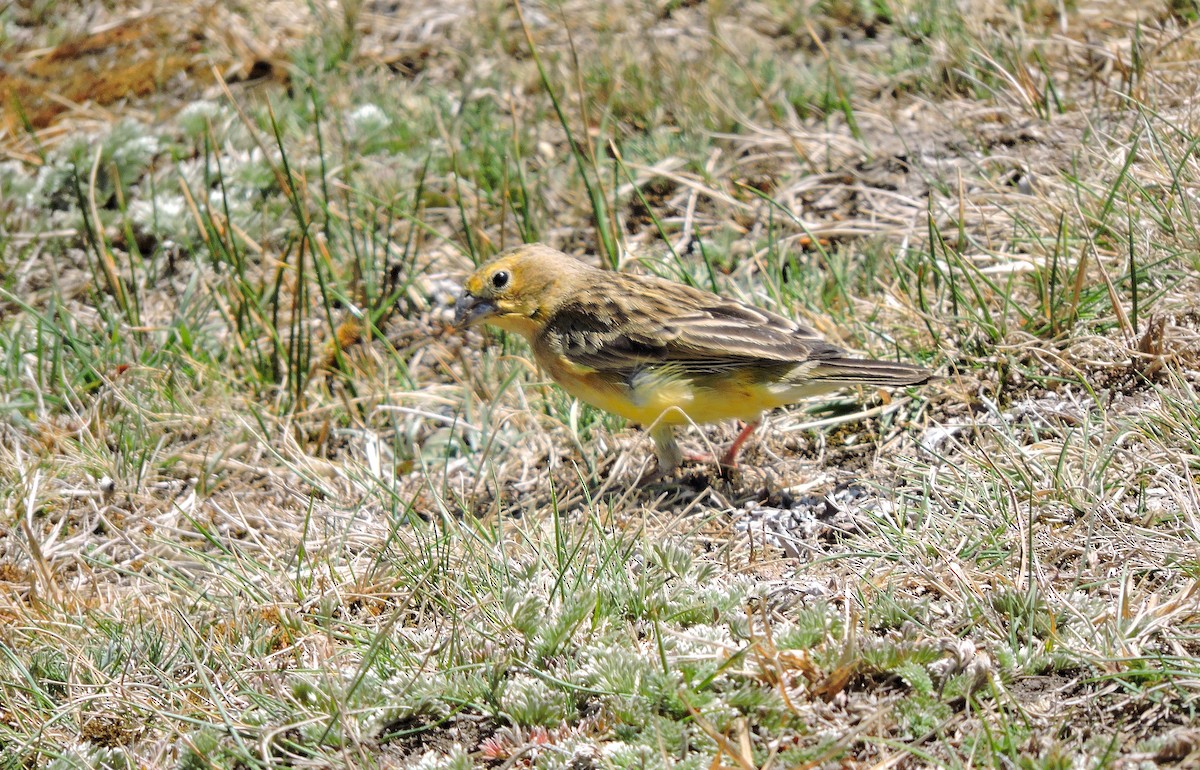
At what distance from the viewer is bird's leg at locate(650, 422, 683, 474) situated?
4969 mm

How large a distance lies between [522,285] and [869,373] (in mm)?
1796

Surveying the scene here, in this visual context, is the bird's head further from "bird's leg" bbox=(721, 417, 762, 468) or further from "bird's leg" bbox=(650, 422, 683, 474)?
"bird's leg" bbox=(721, 417, 762, 468)

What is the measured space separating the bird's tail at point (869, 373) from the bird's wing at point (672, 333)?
0.30ft

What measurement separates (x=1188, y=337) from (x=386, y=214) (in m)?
4.44

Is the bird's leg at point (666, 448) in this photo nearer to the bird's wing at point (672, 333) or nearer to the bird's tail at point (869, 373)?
the bird's wing at point (672, 333)

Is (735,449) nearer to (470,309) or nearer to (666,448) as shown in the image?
(666,448)

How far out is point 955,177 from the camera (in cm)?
638

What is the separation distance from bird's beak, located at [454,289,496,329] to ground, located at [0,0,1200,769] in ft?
1.28

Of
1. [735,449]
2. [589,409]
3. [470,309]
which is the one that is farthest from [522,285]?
[735,449]

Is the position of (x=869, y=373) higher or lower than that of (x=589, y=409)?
higher

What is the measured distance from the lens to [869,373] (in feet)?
14.9

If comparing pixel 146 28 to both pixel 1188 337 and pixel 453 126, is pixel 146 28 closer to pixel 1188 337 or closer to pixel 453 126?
pixel 453 126

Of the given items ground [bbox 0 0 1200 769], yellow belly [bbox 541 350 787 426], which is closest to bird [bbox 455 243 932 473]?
yellow belly [bbox 541 350 787 426]

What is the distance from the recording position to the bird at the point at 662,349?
4773 millimetres
